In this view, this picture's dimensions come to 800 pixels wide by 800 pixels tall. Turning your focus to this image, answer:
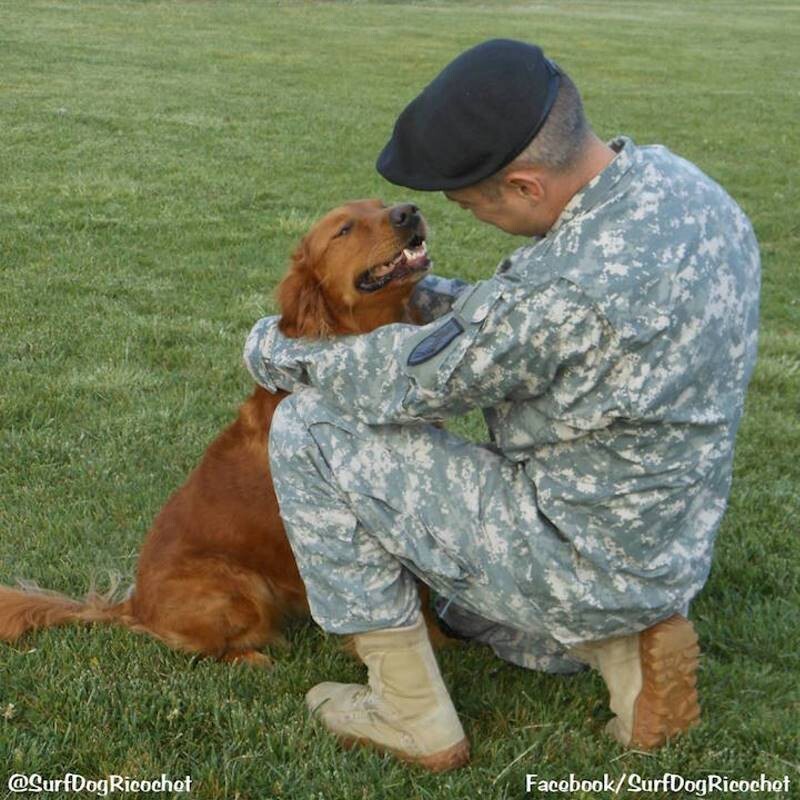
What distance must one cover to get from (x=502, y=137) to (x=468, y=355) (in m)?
0.50

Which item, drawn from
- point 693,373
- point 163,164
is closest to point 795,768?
point 693,373

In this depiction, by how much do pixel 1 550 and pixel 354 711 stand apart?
1.71 m

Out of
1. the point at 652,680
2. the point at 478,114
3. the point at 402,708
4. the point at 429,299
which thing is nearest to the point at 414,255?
the point at 429,299

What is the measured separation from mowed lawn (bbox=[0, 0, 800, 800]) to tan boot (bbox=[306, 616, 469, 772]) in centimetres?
9

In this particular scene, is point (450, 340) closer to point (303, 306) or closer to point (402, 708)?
point (303, 306)

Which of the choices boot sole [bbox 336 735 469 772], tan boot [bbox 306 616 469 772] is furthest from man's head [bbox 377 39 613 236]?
boot sole [bbox 336 735 469 772]

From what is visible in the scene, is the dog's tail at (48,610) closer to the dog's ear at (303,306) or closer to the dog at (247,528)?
the dog at (247,528)

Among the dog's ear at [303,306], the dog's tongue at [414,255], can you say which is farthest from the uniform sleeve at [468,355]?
the dog's tongue at [414,255]

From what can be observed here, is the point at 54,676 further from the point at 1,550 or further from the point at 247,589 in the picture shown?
the point at 1,550

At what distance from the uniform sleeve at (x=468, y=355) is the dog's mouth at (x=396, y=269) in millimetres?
586

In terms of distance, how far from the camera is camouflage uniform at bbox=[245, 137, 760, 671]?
8.34 ft

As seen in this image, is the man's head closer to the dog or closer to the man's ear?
the man's ear

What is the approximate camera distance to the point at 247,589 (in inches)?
139

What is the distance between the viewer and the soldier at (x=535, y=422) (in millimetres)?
2547
